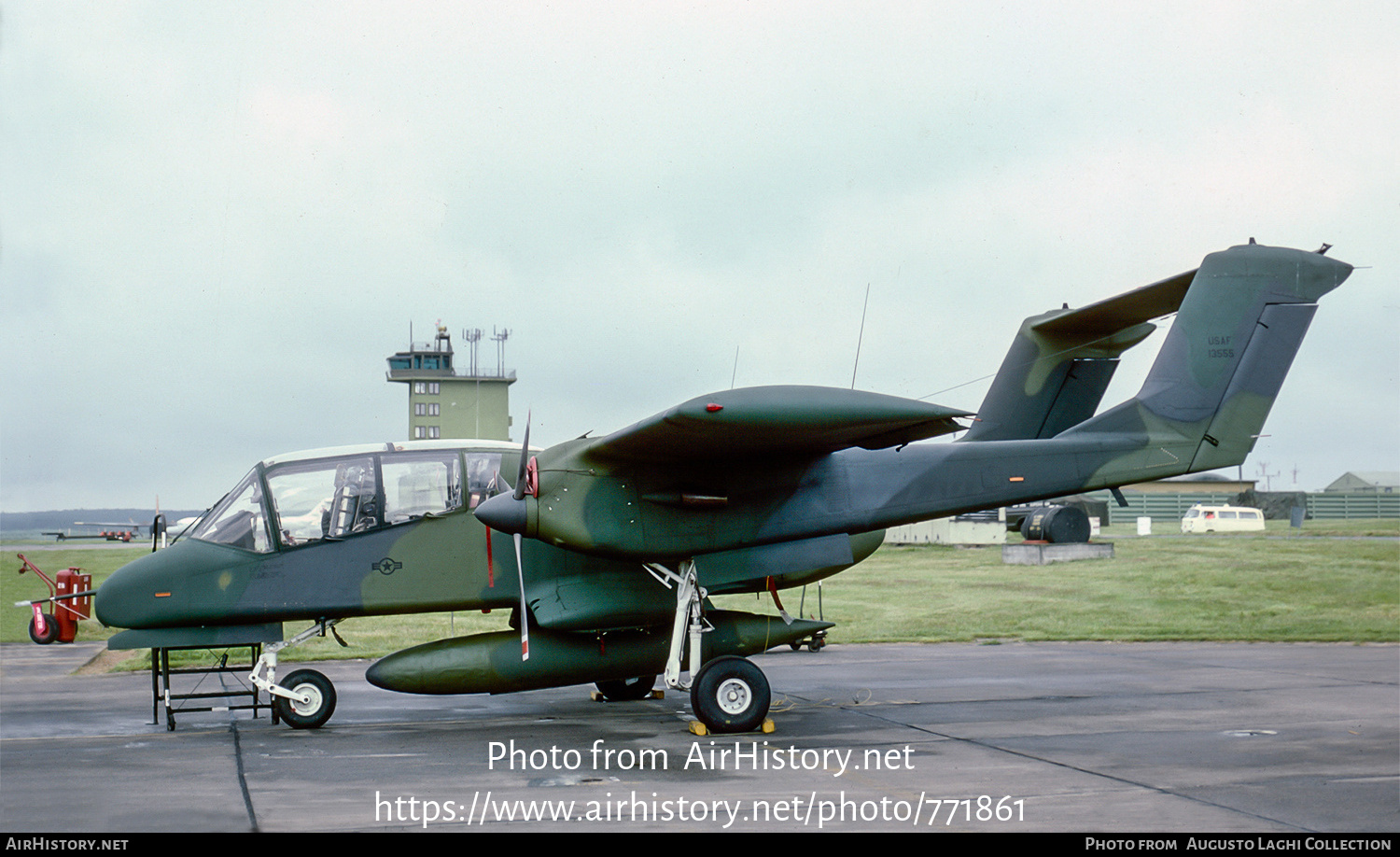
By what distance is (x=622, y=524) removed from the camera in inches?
367

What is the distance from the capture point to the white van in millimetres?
46625

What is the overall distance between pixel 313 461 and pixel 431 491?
115cm

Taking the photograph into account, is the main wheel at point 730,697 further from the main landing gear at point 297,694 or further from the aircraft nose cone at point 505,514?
the main landing gear at point 297,694

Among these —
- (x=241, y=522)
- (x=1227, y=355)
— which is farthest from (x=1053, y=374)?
(x=241, y=522)

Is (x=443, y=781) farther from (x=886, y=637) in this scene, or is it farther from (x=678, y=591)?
(x=886, y=637)

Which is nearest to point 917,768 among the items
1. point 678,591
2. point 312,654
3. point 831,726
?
point 831,726

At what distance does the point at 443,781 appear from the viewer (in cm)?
728

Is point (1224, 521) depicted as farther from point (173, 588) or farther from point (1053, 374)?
point (173, 588)

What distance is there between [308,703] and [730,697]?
3.96 m

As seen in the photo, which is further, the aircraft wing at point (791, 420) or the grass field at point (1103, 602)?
the grass field at point (1103, 602)

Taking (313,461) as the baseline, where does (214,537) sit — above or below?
below

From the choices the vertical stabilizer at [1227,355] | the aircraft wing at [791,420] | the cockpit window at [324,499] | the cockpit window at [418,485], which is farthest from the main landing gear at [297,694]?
the vertical stabilizer at [1227,355]

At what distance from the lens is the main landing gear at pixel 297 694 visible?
9.83 meters

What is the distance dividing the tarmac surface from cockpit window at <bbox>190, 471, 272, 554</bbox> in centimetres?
173
